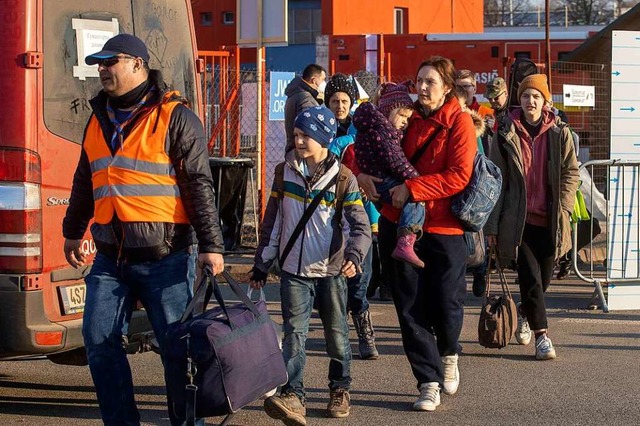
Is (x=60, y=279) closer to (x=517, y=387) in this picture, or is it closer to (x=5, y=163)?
(x=5, y=163)

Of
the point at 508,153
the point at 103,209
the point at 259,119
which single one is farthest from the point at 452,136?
the point at 259,119

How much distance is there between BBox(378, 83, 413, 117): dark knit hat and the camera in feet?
22.8

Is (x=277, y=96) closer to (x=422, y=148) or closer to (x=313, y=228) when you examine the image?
(x=422, y=148)

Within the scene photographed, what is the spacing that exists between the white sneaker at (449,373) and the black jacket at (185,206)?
211 centimetres

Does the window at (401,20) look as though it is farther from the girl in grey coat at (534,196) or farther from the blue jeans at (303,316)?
the blue jeans at (303,316)

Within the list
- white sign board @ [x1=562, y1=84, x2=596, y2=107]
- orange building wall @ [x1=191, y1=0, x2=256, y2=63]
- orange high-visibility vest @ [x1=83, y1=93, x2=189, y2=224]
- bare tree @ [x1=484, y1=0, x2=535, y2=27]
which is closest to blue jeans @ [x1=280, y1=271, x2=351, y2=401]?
orange high-visibility vest @ [x1=83, y1=93, x2=189, y2=224]

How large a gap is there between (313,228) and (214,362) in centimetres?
146

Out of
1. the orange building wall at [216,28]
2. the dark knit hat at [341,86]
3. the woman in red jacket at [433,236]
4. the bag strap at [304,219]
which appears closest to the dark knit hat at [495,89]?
the dark knit hat at [341,86]

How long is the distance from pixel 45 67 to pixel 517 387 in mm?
3390

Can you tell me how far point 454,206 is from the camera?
21.8 feet

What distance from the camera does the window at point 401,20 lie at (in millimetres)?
45250

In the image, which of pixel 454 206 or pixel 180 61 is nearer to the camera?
pixel 454 206

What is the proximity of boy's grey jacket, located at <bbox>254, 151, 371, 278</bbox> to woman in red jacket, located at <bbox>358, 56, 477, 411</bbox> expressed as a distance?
1.25 ft

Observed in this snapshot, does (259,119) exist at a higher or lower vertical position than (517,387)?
higher
